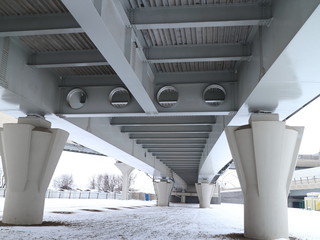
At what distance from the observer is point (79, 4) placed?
6227mm

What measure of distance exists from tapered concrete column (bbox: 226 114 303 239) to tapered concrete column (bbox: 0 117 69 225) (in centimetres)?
747

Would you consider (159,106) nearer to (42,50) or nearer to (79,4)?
(42,50)

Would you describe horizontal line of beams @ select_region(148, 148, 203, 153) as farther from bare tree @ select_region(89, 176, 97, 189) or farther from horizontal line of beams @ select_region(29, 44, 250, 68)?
bare tree @ select_region(89, 176, 97, 189)

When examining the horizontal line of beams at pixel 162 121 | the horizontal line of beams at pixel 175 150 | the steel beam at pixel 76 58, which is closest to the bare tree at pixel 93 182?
the horizontal line of beams at pixel 175 150

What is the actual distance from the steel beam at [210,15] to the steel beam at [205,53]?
2124 millimetres

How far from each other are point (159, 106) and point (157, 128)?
7.35m

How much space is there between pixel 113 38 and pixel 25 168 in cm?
754

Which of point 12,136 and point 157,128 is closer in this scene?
point 12,136

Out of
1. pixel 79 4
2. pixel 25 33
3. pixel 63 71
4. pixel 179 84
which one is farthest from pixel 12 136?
pixel 79 4

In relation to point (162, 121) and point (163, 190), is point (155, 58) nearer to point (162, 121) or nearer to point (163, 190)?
point (162, 121)

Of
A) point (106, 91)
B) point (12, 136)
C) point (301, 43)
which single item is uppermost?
point (106, 91)

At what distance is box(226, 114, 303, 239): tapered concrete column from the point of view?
10742mm

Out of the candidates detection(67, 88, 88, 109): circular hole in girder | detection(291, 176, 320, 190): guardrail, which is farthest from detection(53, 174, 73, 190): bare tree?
detection(67, 88, 88, 109): circular hole in girder

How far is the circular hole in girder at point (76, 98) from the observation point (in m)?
14.1
